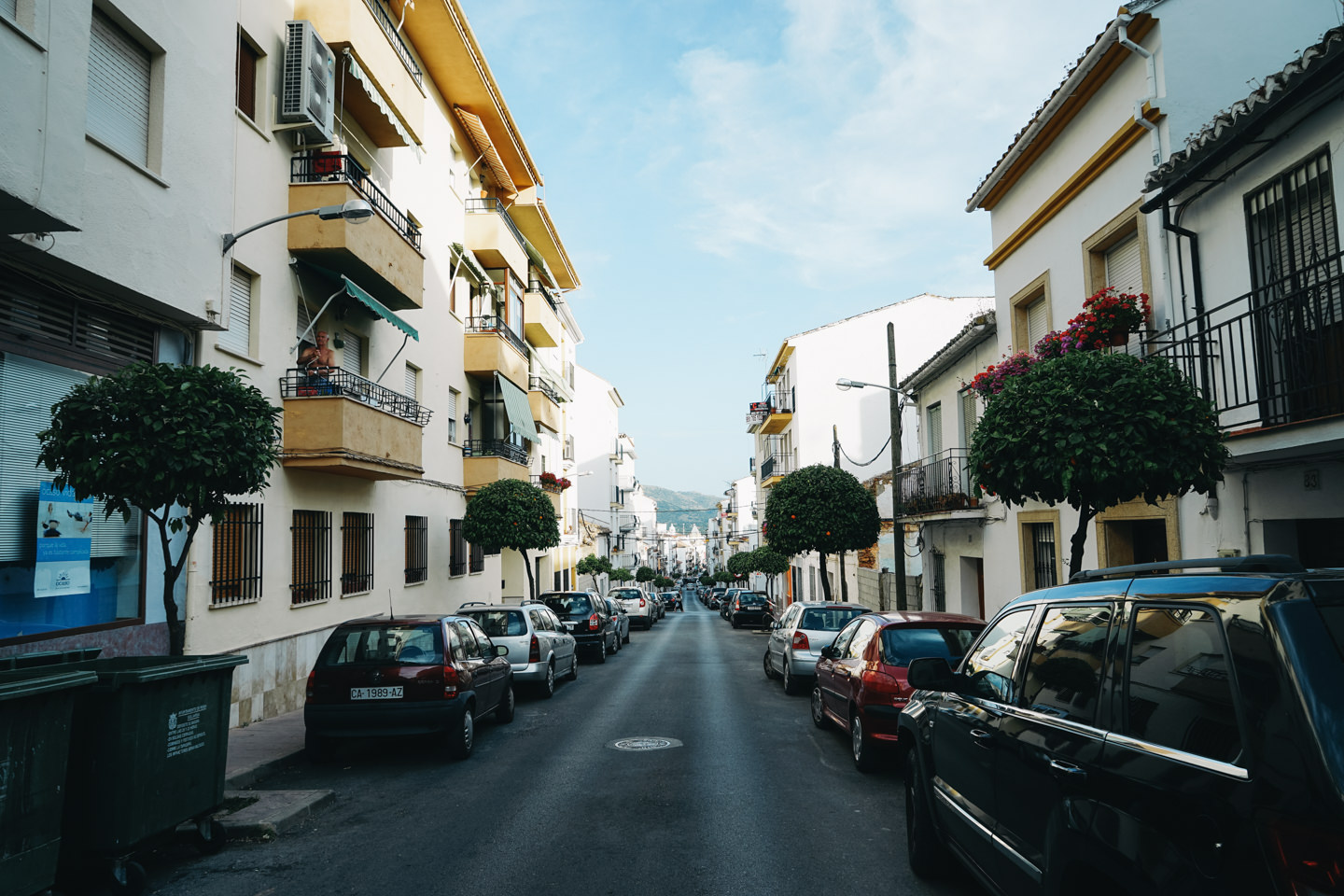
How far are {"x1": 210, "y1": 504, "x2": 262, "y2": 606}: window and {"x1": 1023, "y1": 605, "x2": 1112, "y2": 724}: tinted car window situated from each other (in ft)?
33.0

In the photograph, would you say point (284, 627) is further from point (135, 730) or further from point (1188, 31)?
point (1188, 31)

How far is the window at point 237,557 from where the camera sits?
11.1m

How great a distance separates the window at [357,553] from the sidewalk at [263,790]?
3911mm

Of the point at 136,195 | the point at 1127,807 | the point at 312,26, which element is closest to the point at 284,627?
the point at 136,195

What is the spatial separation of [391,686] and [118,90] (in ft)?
22.9

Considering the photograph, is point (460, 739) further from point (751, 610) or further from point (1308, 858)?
point (751, 610)

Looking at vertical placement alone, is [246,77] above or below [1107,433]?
above

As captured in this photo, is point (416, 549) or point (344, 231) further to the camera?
point (416, 549)

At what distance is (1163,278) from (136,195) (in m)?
11.4

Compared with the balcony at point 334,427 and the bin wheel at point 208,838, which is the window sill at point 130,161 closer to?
the balcony at point 334,427

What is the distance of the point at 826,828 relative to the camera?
21.3 feet

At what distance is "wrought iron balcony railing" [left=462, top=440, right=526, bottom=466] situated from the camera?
23.1m

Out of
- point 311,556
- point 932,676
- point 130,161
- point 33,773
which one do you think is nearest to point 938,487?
point 311,556

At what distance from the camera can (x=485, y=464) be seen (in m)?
23.0
